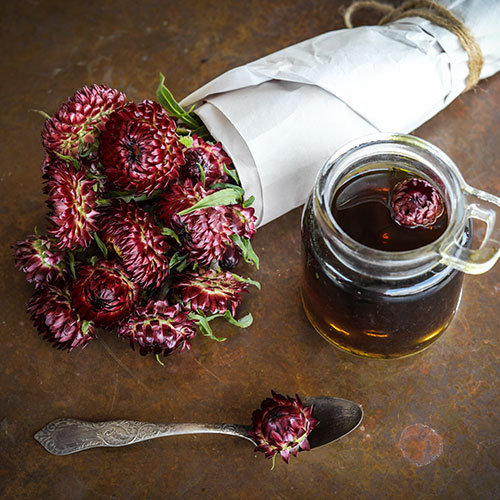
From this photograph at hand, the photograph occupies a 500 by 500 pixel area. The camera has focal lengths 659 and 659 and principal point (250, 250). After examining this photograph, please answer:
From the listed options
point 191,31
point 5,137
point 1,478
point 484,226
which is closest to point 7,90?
point 5,137

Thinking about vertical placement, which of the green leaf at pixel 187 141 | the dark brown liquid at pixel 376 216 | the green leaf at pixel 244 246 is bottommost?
the green leaf at pixel 244 246

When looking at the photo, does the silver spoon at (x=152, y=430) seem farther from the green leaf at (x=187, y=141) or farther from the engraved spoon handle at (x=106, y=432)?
the green leaf at (x=187, y=141)

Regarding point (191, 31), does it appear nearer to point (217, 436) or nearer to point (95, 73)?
point (95, 73)

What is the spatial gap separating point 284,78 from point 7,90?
38 cm

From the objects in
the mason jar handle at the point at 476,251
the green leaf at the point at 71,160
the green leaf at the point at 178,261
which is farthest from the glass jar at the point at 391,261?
the green leaf at the point at 71,160

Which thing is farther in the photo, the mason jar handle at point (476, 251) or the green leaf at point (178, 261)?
the green leaf at point (178, 261)

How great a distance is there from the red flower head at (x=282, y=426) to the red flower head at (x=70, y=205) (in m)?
0.23

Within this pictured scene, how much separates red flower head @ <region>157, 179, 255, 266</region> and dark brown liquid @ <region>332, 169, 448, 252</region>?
0.34 feet

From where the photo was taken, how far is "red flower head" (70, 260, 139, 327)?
0.59 meters

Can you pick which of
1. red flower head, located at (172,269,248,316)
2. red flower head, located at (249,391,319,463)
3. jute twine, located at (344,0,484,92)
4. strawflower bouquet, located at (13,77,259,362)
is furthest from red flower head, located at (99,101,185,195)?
jute twine, located at (344,0,484,92)

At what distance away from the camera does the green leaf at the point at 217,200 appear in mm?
577

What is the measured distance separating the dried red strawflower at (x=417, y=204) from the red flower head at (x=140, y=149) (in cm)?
20

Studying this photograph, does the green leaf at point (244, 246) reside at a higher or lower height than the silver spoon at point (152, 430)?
higher

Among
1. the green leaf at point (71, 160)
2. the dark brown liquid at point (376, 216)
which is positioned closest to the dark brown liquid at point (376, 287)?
the dark brown liquid at point (376, 216)
